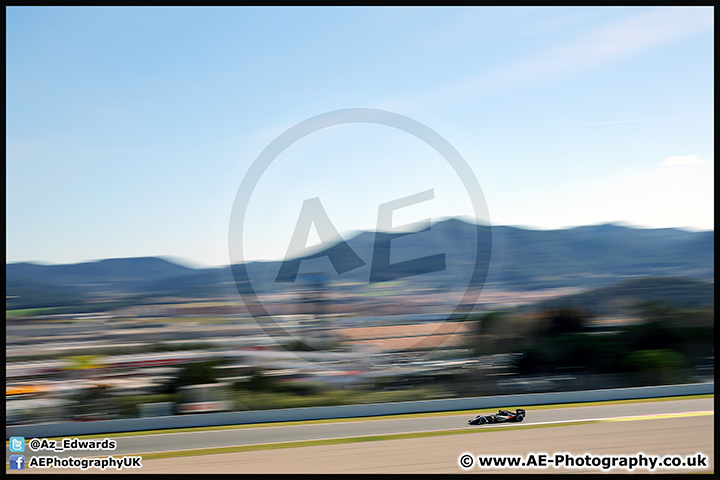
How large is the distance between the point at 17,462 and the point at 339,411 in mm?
3011

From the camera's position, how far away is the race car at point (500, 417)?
17.5 feet

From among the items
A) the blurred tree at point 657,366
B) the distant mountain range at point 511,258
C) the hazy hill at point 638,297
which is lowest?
the blurred tree at point 657,366

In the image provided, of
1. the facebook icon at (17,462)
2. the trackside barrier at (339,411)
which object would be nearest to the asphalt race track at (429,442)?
the facebook icon at (17,462)

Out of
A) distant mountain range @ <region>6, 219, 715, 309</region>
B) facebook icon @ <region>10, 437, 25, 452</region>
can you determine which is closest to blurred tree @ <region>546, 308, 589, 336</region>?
distant mountain range @ <region>6, 219, 715, 309</region>

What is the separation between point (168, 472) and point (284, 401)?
2757 millimetres

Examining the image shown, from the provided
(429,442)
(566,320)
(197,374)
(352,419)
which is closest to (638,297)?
(566,320)

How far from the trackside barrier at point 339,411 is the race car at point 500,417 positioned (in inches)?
22.2

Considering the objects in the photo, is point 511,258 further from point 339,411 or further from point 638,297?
point 339,411

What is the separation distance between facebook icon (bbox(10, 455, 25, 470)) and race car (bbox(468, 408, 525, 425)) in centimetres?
394

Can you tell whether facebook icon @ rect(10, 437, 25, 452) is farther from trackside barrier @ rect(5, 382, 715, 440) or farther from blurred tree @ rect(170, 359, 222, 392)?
Result: blurred tree @ rect(170, 359, 222, 392)

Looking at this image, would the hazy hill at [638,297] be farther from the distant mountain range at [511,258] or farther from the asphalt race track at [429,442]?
the asphalt race track at [429,442]

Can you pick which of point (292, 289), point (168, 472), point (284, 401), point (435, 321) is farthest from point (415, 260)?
point (168, 472)

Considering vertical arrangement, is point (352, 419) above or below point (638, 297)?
below

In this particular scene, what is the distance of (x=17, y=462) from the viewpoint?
13.0 ft
